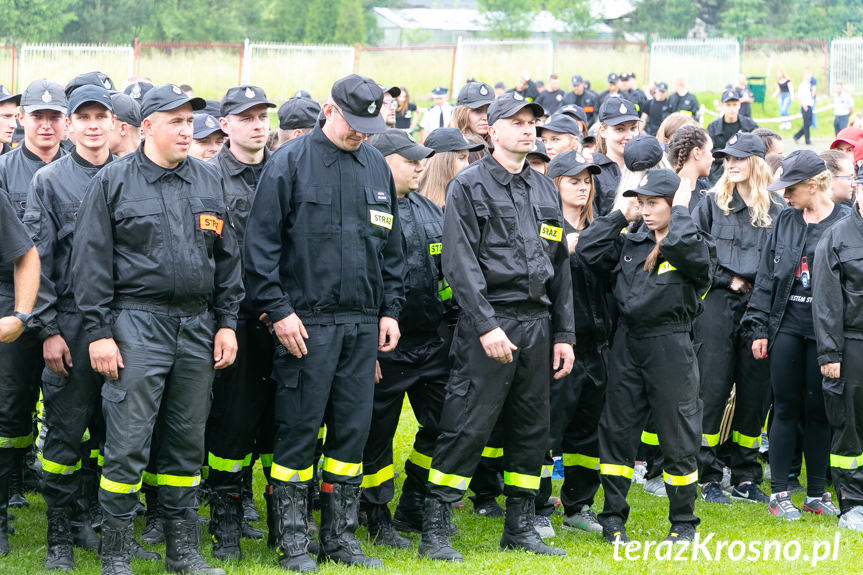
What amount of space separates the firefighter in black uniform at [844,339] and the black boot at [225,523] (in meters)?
4.01

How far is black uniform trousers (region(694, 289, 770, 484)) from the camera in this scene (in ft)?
26.2

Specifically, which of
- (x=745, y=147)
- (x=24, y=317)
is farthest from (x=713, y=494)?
(x=24, y=317)

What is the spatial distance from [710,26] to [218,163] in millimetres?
51507

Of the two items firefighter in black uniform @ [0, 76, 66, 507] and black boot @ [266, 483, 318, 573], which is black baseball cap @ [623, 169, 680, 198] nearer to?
black boot @ [266, 483, 318, 573]

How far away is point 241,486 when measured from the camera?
22.0ft

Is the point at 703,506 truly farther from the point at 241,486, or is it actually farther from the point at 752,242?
the point at 241,486

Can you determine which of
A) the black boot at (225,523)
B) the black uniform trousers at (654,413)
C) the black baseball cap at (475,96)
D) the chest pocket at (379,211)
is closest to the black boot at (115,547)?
the black boot at (225,523)

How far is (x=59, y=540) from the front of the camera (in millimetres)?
6074

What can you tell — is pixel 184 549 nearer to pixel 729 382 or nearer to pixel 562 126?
pixel 729 382

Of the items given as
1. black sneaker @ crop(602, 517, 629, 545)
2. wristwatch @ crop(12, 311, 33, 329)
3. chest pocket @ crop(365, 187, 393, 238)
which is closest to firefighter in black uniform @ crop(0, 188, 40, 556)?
wristwatch @ crop(12, 311, 33, 329)

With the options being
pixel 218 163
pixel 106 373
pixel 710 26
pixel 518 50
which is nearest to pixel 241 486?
pixel 106 373

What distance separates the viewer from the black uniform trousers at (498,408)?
6312 millimetres

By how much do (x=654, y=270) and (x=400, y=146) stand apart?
1.78m

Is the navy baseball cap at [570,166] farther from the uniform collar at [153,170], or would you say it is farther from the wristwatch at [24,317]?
the wristwatch at [24,317]
